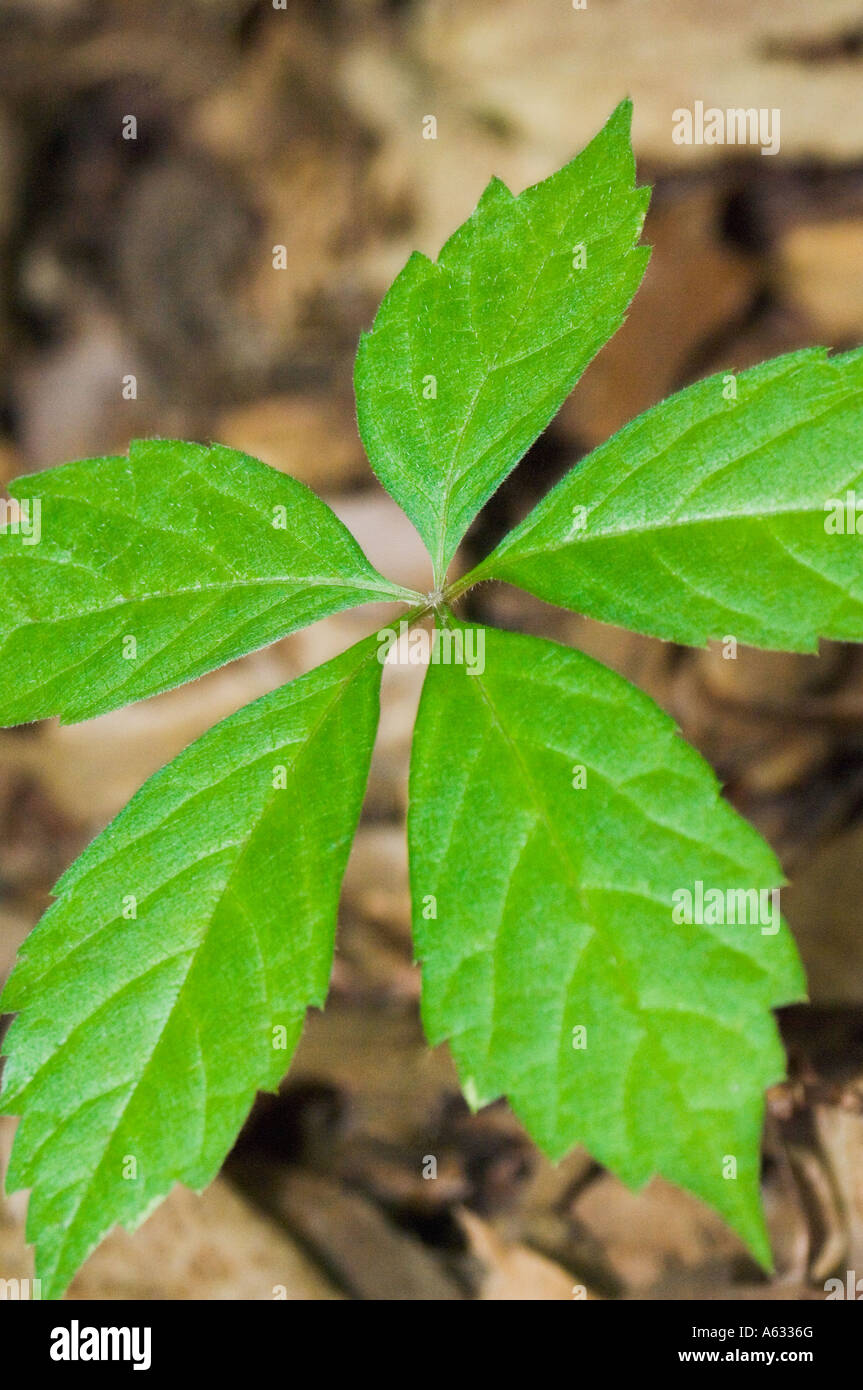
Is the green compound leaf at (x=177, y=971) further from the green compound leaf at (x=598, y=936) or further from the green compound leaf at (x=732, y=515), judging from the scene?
the green compound leaf at (x=732, y=515)

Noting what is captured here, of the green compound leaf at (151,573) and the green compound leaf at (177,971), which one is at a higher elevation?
the green compound leaf at (151,573)

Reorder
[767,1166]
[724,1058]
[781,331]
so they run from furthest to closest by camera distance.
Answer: [781,331]
[767,1166]
[724,1058]

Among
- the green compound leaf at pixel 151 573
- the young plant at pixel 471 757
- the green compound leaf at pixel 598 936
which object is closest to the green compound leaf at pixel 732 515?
the young plant at pixel 471 757

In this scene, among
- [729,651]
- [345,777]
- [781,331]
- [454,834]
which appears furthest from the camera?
[781,331]

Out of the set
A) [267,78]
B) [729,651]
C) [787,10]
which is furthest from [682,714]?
[267,78]

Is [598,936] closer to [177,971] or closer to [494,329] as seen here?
[177,971]

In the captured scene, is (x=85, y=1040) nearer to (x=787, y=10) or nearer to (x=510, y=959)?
(x=510, y=959)

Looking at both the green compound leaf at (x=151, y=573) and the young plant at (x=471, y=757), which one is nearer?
the young plant at (x=471, y=757)

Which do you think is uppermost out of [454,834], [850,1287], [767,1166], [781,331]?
[781,331]
